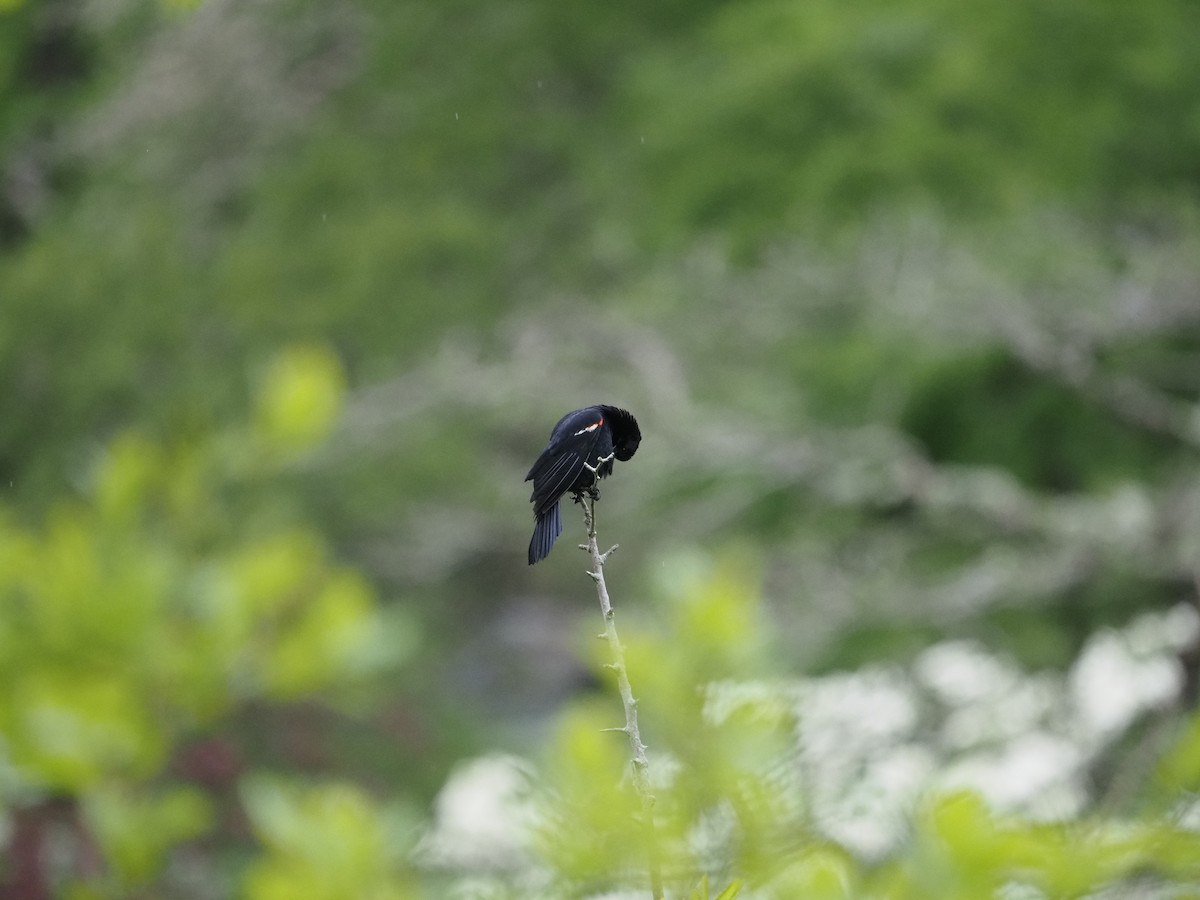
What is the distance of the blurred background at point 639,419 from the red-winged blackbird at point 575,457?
0.61 feet

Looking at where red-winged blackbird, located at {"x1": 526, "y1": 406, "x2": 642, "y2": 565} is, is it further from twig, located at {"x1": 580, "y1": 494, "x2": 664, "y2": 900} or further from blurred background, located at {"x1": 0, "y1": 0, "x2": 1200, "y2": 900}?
blurred background, located at {"x1": 0, "y1": 0, "x2": 1200, "y2": 900}

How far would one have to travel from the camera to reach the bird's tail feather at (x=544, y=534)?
30.3 inches

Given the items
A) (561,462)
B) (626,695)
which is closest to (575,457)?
(561,462)

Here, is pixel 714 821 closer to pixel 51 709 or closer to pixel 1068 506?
pixel 51 709

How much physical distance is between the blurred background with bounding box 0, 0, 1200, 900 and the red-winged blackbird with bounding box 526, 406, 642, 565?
0.61 feet

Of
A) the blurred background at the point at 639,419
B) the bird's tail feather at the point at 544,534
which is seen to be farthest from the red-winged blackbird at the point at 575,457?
the blurred background at the point at 639,419

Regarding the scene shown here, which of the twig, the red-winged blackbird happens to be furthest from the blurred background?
the red-winged blackbird

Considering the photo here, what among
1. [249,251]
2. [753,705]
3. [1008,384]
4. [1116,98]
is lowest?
[753,705]

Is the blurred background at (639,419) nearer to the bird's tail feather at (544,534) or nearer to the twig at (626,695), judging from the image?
the twig at (626,695)

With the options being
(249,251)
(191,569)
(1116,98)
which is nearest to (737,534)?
(1116,98)

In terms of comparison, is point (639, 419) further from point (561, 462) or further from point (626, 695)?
point (626, 695)

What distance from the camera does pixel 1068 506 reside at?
6398 millimetres

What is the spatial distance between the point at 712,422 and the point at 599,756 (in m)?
6.16

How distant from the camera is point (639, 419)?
6223mm
